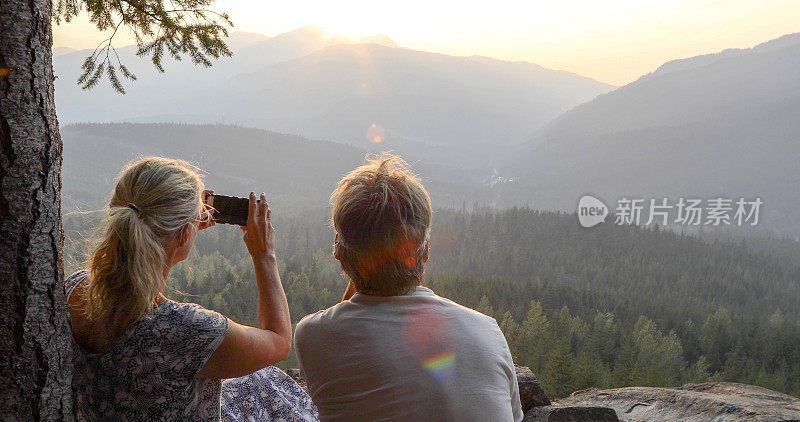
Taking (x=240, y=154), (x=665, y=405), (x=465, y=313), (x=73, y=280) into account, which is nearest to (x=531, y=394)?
(x=665, y=405)

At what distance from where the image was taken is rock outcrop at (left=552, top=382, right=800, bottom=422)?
13.2 ft

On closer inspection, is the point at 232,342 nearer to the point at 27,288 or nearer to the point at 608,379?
the point at 27,288

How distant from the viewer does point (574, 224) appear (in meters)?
89.5

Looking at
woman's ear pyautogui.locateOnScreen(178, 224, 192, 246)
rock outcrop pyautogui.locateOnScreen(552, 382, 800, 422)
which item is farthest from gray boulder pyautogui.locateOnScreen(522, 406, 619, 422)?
woman's ear pyautogui.locateOnScreen(178, 224, 192, 246)

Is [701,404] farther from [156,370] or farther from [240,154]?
[240,154]

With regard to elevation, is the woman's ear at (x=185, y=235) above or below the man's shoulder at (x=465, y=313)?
above

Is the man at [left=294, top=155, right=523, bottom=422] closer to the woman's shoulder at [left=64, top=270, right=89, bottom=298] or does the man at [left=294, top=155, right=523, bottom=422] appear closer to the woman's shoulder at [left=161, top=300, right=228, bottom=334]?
the woman's shoulder at [left=161, top=300, right=228, bottom=334]

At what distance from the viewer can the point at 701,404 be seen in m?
4.32

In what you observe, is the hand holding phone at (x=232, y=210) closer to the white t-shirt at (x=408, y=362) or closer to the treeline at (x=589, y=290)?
the white t-shirt at (x=408, y=362)

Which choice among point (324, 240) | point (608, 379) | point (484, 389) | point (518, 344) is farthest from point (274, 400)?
point (324, 240)

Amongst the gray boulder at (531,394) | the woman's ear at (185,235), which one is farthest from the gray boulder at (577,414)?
the woman's ear at (185,235)

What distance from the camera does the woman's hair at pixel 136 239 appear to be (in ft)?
6.47

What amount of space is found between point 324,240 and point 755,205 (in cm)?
14476

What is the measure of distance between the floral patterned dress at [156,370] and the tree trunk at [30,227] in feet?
0.34
